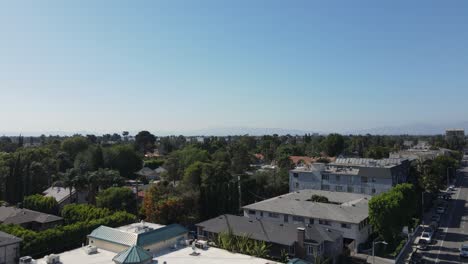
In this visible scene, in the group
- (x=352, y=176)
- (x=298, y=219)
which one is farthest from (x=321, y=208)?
(x=352, y=176)

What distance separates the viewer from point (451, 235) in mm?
49062

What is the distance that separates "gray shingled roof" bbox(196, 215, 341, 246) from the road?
11.7 metres

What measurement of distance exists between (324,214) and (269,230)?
32.6 ft

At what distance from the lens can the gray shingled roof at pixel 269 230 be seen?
118ft

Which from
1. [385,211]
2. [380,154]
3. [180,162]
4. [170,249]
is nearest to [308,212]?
[385,211]

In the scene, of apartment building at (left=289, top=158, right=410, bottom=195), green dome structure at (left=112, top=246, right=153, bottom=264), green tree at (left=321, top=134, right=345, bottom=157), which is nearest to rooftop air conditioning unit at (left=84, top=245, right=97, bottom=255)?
green dome structure at (left=112, top=246, right=153, bottom=264)

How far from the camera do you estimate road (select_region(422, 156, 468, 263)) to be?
4012cm

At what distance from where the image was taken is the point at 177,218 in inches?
1817

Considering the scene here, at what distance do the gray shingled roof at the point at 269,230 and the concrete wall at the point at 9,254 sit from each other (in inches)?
692

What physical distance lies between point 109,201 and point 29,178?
24.3 metres

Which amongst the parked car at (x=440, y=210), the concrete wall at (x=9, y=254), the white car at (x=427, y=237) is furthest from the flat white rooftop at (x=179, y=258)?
the parked car at (x=440, y=210)

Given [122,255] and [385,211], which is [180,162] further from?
[122,255]

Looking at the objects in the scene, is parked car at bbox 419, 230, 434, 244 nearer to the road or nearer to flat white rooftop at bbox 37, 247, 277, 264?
the road

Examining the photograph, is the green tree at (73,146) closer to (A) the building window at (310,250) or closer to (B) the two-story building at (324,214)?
(B) the two-story building at (324,214)
